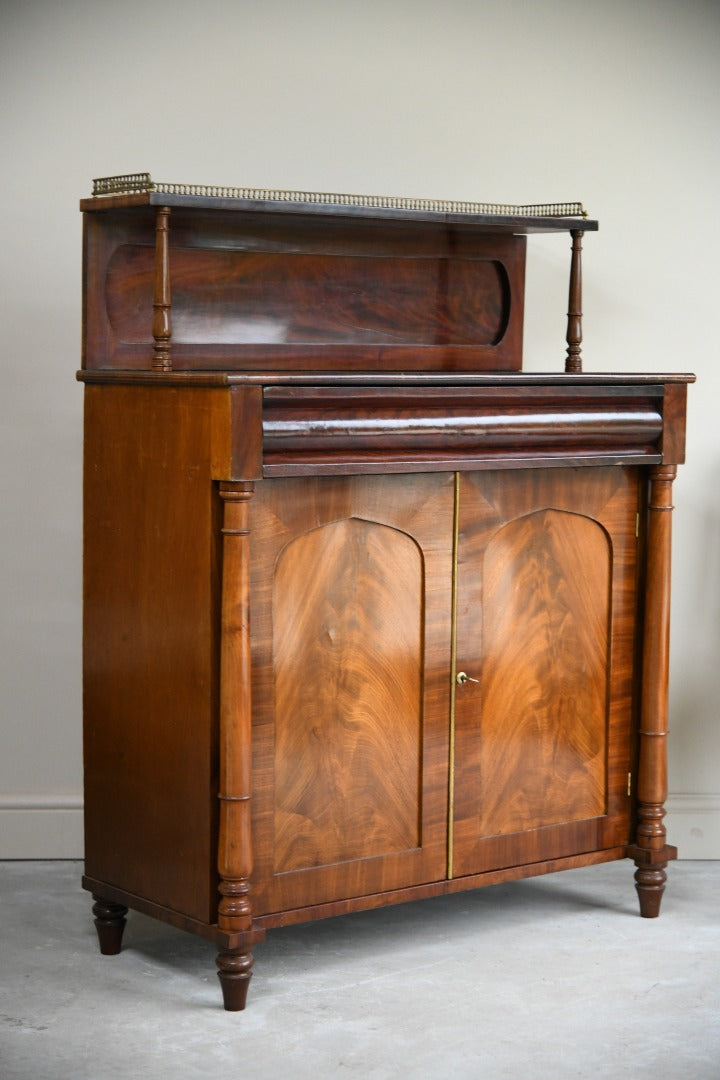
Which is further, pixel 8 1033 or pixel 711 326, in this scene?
pixel 711 326

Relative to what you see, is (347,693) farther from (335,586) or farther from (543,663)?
(543,663)

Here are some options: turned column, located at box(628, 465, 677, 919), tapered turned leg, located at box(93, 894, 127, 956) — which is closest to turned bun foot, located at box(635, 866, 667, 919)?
turned column, located at box(628, 465, 677, 919)

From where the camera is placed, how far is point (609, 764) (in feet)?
12.7

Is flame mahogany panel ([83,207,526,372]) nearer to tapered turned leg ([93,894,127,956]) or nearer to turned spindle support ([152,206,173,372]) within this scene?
turned spindle support ([152,206,173,372])

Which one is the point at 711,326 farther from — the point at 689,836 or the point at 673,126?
the point at 689,836

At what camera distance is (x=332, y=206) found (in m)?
3.55

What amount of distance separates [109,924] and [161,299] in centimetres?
141

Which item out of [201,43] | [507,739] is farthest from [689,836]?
[201,43]

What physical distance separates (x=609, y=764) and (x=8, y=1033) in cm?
157

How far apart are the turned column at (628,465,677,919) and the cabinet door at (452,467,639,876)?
40mm

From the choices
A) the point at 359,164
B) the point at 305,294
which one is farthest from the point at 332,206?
the point at 359,164

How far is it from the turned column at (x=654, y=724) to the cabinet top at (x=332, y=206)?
29.5 inches

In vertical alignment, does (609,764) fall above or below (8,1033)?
above

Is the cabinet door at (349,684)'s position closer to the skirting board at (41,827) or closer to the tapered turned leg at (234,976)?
the tapered turned leg at (234,976)
